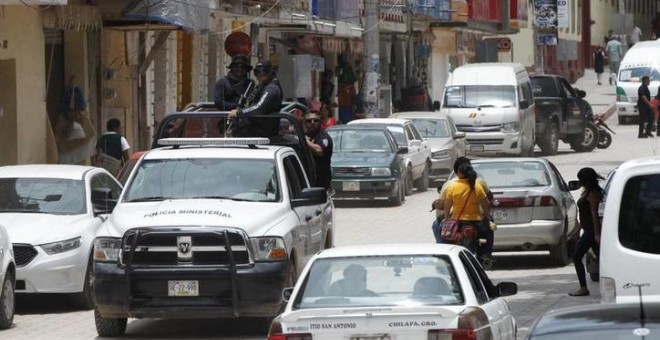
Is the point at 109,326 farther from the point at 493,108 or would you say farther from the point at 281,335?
the point at 493,108

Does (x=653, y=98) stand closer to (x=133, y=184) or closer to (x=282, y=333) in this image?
(x=133, y=184)

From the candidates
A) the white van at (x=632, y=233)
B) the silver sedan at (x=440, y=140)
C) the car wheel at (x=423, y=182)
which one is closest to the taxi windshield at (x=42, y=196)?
the white van at (x=632, y=233)

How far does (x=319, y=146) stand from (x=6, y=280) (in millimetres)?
4455

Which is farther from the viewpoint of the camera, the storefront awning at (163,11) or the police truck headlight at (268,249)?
the storefront awning at (163,11)

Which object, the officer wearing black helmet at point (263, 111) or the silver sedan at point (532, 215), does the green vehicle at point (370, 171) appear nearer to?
the silver sedan at point (532, 215)

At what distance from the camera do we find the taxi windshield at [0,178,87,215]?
19188mm

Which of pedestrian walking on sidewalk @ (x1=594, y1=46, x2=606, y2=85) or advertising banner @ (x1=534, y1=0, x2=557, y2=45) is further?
pedestrian walking on sidewalk @ (x1=594, y1=46, x2=606, y2=85)

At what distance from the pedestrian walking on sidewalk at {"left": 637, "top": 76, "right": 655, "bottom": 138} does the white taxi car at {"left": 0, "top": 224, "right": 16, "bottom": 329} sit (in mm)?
38008

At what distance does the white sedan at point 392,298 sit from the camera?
11016 millimetres

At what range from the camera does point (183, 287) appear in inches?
615

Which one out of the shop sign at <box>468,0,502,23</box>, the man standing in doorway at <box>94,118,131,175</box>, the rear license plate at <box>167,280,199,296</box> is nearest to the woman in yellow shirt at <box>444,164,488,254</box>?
the rear license plate at <box>167,280,199,296</box>

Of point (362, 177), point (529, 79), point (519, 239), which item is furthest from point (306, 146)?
point (529, 79)

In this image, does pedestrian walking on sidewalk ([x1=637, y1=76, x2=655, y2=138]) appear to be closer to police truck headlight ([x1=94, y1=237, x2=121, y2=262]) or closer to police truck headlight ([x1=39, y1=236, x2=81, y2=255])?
police truck headlight ([x1=39, y1=236, x2=81, y2=255])

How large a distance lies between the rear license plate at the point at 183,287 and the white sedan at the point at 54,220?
2.52 m
